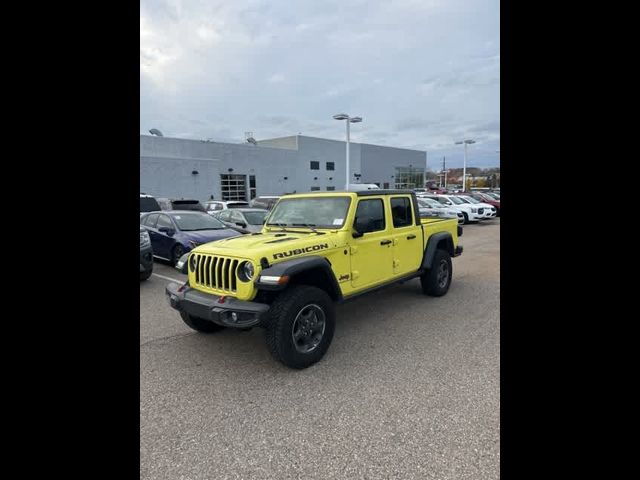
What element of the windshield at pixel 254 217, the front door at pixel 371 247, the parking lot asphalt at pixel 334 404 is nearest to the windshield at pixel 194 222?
the windshield at pixel 254 217

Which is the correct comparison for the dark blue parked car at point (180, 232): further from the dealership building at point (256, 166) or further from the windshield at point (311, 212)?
the dealership building at point (256, 166)

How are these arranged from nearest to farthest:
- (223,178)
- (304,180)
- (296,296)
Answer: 1. (296,296)
2. (223,178)
3. (304,180)

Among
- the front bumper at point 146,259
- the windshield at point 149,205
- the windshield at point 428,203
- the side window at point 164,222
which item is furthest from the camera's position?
the windshield at point 428,203

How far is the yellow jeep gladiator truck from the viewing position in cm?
360

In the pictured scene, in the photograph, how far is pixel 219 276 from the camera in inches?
156

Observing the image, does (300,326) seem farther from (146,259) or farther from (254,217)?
(254,217)

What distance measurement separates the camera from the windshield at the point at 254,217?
1118cm

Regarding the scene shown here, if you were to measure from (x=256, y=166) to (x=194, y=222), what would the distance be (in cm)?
2926

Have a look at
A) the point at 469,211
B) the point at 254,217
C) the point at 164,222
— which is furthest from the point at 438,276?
the point at 469,211

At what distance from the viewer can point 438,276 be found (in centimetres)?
619

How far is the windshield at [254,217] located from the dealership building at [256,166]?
12077mm
